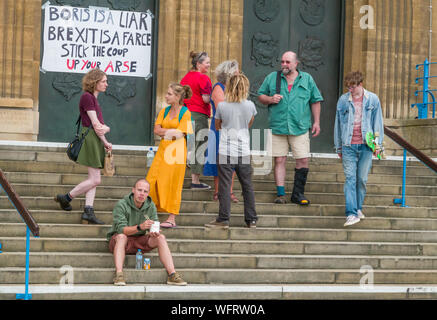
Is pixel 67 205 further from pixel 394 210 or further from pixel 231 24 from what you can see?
pixel 231 24

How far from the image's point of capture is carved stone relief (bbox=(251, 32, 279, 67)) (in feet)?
50.9

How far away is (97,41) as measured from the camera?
14.8 meters

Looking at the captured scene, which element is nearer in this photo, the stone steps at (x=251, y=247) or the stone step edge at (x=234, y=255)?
the stone step edge at (x=234, y=255)

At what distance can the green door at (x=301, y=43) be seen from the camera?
50.9ft

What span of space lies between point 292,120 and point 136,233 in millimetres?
3178

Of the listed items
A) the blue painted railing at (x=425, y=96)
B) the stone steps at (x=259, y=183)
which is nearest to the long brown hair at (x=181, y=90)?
the stone steps at (x=259, y=183)

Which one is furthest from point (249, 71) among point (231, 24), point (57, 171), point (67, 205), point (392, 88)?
point (67, 205)

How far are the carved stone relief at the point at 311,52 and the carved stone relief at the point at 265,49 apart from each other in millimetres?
516

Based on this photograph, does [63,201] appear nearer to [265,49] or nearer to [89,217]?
[89,217]

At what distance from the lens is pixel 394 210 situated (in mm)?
11188

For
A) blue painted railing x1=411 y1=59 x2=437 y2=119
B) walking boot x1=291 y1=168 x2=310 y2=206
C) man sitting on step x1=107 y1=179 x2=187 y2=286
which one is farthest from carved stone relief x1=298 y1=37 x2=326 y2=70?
man sitting on step x1=107 y1=179 x2=187 y2=286

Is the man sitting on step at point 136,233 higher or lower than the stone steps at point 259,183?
lower

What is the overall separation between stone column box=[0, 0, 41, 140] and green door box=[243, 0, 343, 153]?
3962mm

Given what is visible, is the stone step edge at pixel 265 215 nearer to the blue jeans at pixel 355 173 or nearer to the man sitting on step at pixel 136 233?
the blue jeans at pixel 355 173
